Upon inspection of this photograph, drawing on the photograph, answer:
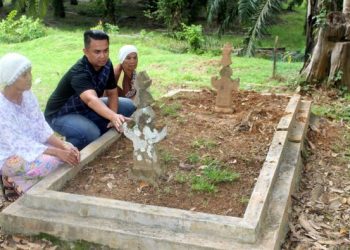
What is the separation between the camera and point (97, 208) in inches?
118

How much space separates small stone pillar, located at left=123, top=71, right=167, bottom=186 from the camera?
11.0 feet

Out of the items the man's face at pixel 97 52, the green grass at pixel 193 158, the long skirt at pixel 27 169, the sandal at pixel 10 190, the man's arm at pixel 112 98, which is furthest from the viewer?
the man's arm at pixel 112 98

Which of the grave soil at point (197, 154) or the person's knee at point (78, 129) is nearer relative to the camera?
the grave soil at point (197, 154)

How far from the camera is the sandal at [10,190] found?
3.63 meters

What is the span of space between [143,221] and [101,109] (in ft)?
3.79

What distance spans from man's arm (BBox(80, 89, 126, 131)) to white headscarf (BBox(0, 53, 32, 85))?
672 mm

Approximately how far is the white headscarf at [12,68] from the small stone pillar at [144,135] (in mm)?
775

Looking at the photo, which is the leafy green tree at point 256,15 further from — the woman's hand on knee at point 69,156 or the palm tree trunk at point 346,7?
the woman's hand on knee at point 69,156

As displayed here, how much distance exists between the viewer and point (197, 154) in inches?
158

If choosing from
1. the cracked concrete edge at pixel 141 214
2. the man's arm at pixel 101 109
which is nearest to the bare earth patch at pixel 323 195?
the cracked concrete edge at pixel 141 214

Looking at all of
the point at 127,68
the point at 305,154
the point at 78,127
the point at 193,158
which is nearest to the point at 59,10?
the point at 127,68

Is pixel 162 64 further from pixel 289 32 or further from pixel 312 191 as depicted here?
pixel 289 32

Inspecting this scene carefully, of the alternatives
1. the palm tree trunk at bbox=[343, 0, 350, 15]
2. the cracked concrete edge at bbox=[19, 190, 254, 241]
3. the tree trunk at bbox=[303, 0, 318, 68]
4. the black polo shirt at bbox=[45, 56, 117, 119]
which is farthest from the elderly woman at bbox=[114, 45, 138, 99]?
the tree trunk at bbox=[303, 0, 318, 68]

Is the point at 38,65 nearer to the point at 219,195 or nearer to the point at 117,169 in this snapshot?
the point at 117,169
